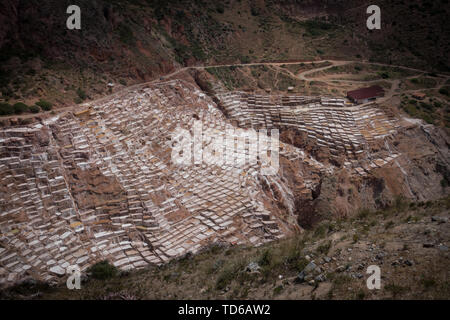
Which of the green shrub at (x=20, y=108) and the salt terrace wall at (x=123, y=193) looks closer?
the salt terrace wall at (x=123, y=193)

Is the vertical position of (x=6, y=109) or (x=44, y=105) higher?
(x=44, y=105)

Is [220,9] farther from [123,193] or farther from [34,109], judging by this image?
[123,193]

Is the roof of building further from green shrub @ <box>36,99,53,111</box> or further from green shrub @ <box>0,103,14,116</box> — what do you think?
green shrub @ <box>0,103,14,116</box>

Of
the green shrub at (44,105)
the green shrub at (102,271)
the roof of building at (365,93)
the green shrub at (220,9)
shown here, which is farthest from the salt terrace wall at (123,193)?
the green shrub at (220,9)

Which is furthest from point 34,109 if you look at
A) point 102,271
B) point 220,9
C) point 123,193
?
point 220,9

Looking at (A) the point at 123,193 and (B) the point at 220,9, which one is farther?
(B) the point at 220,9

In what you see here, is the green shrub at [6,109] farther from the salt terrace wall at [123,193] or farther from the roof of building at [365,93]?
the roof of building at [365,93]

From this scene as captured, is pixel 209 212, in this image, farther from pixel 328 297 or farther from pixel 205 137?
pixel 328 297
